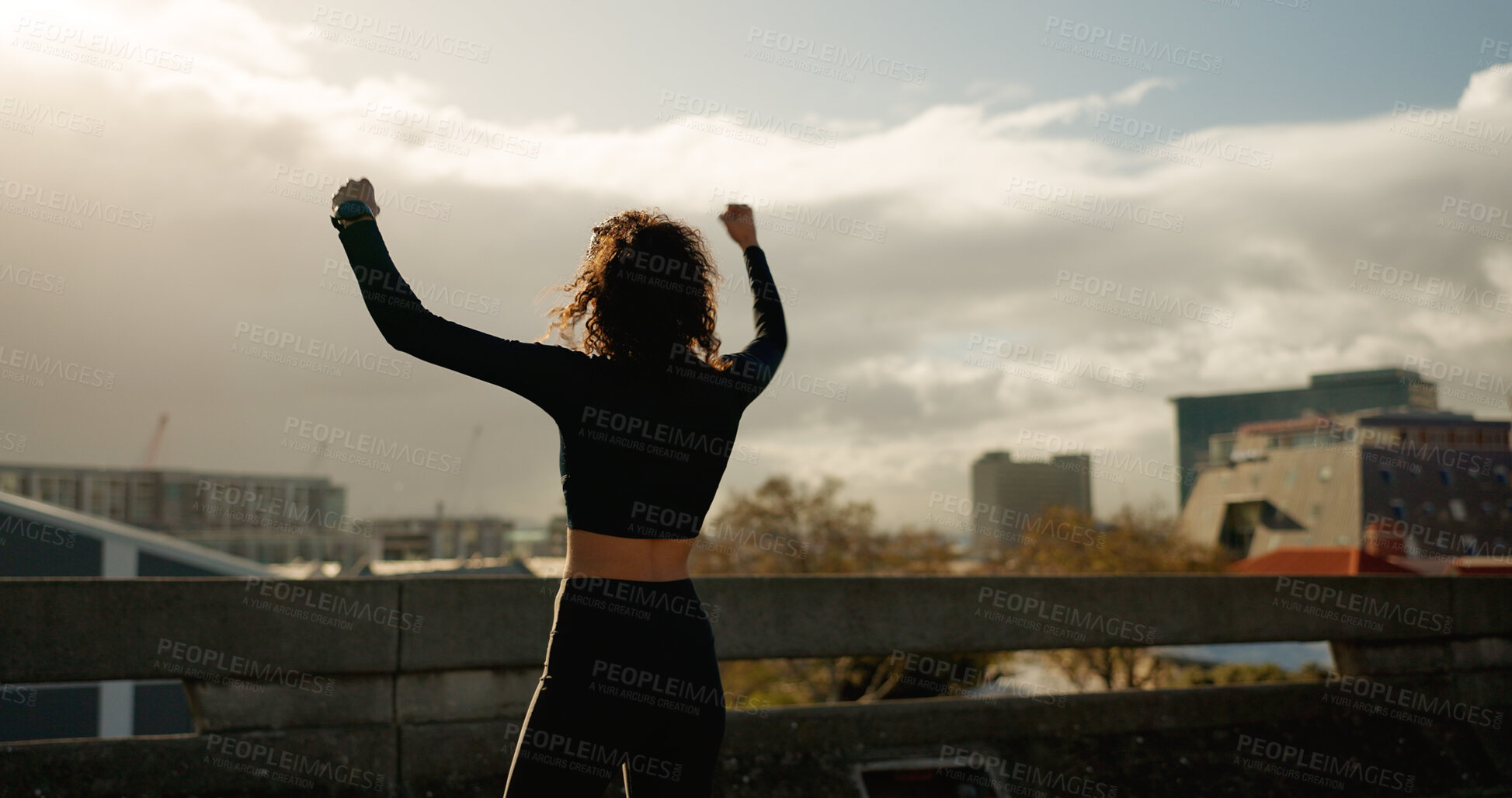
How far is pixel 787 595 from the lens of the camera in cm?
515

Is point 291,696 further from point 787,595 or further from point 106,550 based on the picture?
point 106,550

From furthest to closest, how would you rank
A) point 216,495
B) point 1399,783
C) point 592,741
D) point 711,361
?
point 216,495 < point 1399,783 < point 711,361 < point 592,741

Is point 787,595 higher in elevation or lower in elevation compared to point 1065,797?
higher

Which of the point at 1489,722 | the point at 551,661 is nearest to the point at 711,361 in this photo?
the point at 551,661

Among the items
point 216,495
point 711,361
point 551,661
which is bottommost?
point 216,495

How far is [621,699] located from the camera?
2486mm

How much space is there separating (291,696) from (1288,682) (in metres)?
5.07
